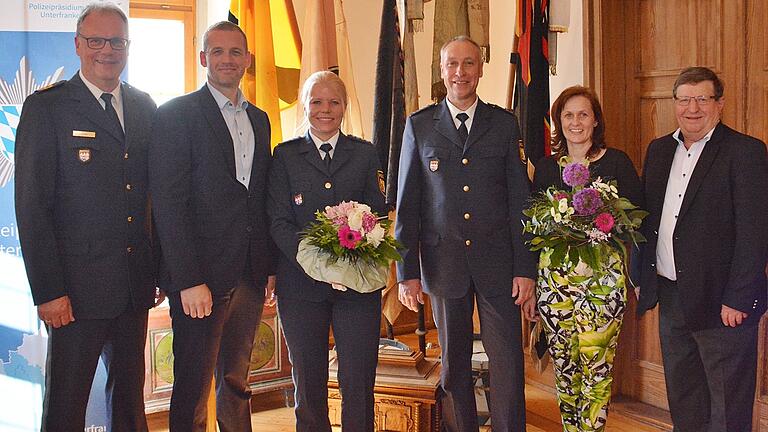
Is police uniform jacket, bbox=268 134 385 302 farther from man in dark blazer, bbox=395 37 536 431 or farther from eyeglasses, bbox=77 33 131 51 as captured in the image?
eyeglasses, bbox=77 33 131 51

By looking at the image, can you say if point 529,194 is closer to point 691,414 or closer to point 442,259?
point 442,259

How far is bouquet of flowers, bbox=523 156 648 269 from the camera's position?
263cm

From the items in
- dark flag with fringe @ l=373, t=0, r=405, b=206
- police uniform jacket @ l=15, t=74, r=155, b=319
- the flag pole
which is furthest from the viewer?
the flag pole

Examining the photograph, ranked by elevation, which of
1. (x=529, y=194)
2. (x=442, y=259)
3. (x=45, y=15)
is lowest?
(x=442, y=259)

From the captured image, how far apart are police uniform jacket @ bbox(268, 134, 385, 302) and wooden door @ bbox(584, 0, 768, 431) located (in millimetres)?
1668

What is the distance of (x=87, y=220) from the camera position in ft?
8.05

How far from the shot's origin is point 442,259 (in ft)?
9.39

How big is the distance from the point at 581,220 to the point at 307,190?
0.96 m

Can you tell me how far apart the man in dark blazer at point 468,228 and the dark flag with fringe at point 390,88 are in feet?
2.19

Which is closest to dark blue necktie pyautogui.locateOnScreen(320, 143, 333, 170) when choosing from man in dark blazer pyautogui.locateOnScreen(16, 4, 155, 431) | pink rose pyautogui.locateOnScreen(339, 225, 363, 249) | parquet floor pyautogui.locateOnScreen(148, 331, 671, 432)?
pink rose pyautogui.locateOnScreen(339, 225, 363, 249)

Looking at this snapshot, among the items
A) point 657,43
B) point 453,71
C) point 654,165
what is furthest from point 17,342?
point 657,43

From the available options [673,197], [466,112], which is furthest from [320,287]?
[673,197]

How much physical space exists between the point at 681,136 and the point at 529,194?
0.61 meters

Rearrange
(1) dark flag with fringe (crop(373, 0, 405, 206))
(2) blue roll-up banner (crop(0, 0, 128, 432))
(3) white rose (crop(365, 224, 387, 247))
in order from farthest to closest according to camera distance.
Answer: (1) dark flag with fringe (crop(373, 0, 405, 206)) < (2) blue roll-up banner (crop(0, 0, 128, 432)) < (3) white rose (crop(365, 224, 387, 247))
